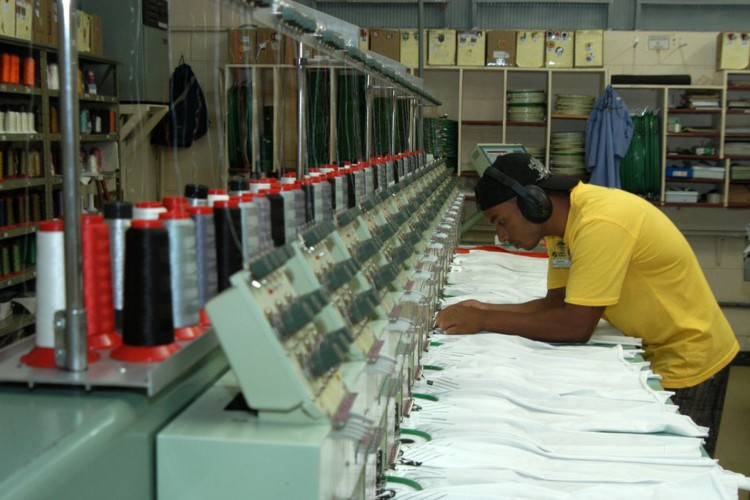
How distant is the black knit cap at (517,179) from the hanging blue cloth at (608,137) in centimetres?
464

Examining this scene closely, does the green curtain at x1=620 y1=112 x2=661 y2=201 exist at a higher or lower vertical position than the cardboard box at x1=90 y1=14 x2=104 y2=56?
lower

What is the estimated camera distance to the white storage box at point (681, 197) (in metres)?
7.35

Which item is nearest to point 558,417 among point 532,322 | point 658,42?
point 532,322

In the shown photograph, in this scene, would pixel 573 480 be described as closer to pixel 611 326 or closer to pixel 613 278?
pixel 613 278

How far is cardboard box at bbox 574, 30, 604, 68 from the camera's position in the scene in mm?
7461

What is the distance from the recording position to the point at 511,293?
10.6 feet

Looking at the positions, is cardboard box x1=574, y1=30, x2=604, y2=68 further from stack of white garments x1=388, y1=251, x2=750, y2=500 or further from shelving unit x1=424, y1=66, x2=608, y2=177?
stack of white garments x1=388, y1=251, x2=750, y2=500

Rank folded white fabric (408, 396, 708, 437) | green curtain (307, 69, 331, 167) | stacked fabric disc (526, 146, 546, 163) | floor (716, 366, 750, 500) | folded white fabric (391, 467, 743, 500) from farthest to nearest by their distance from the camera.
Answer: stacked fabric disc (526, 146, 546, 163) → floor (716, 366, 750, 500) → green curtain (307, 69, 331, 167) → folded white fabric (408, 396, 708, 437) → folded white fabric (391, 467, 743, 500)

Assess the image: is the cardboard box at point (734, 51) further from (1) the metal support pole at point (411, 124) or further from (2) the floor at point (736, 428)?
(1) the metal support pole at point (411, 124)

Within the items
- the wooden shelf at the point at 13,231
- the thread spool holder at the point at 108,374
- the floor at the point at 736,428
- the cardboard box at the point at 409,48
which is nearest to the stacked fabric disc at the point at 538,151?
the cardboard box at the point at 409,48

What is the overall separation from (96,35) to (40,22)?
56 cm

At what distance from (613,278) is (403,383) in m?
0.94

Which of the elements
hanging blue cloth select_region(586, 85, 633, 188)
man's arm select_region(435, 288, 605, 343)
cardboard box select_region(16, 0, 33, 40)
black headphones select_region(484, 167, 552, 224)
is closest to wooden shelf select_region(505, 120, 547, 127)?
hanging blue cloth select_region(586, 85, 633, 188)

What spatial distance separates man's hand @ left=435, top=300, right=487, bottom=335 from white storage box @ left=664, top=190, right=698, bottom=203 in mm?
5424
